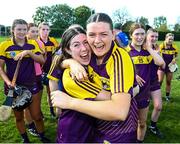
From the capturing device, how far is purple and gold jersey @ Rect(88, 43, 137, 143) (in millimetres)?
2580

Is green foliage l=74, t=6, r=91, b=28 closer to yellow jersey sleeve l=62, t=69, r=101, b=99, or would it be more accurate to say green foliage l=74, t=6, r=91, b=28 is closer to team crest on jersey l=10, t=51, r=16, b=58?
team crest on jersey l=10, t=51, r=16, b=58

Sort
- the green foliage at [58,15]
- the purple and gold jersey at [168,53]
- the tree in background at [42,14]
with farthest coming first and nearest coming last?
the tree in background at [42,14], the green foliage at [58,15], the purple and gold jersey at [168,53]

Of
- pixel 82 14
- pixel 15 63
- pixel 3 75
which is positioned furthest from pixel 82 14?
pixel 3 75

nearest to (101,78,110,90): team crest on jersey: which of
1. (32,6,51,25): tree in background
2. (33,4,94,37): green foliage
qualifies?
(33,4,94,37): green foliage

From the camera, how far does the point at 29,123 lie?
6715 millimetres

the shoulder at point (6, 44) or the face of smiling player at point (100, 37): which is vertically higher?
the face of smiling player at point (100, 37)

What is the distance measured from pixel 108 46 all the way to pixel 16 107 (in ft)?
9.80

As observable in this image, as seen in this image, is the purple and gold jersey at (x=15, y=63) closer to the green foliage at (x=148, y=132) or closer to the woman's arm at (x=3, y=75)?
the woman's arm at (x=3, y=75)

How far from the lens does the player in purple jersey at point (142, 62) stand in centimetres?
551

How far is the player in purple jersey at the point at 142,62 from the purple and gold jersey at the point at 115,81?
2.49 meters

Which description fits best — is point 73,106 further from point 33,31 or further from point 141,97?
point 33,31

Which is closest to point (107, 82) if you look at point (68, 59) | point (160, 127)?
point (68, 59)

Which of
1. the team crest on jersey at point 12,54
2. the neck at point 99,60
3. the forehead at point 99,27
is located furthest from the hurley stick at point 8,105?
the forehead at point 99,27

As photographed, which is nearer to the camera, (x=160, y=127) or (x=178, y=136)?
(x=178, y=136)
